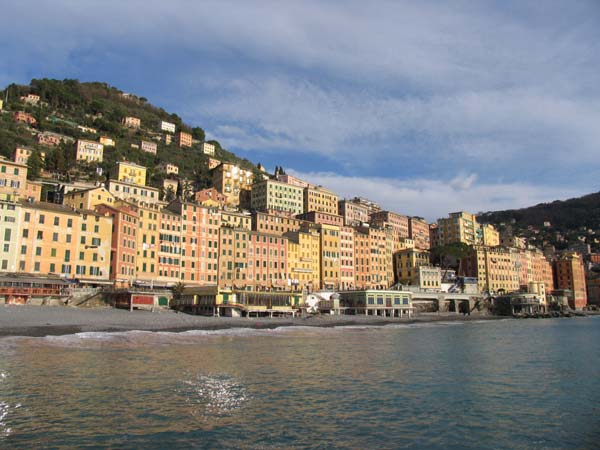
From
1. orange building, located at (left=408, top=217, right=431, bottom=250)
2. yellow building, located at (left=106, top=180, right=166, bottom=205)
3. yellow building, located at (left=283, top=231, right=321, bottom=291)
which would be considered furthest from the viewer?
orange building, located at (left=408, top=217, right=431, bottom=250)

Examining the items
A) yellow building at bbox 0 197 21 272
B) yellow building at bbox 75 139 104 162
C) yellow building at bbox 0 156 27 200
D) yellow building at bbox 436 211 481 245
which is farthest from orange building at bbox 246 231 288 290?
yellow building at bbox 436 211 481 245

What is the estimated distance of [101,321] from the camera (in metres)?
62.0

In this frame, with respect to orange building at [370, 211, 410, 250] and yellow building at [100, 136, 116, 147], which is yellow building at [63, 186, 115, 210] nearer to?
yellow building at [100, 136, 116, 147]

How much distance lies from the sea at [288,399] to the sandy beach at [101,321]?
865 cm

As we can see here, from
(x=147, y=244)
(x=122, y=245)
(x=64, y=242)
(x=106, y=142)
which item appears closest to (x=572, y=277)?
(x=147, y=244)

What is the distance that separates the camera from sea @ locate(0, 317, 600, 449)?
18.8m

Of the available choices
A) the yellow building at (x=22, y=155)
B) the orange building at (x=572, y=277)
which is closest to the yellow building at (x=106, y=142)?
the yellow building at (x=22, y=155)

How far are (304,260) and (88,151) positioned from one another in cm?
7606

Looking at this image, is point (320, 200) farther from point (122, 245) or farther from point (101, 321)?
point (101, 321)

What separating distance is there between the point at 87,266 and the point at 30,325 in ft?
83.8

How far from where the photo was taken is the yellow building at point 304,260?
114 m

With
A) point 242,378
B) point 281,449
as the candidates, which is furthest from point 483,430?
point 242,378

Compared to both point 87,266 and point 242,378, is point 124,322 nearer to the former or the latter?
point 87,266

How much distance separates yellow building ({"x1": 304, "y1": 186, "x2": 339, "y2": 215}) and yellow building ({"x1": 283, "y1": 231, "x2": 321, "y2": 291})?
114 ft
